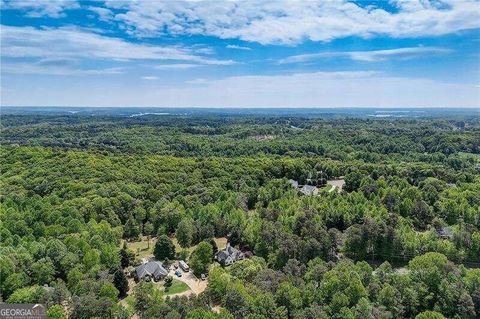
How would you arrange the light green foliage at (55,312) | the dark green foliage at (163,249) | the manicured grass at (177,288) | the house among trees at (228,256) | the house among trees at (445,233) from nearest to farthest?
the light green foliage at (55,312) → the manicured grass at (177,288) → the house among trees at (228,256) → the dark green foliage at (163,249) → the house among trees at (445,233)

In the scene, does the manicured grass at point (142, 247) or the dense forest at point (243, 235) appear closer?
the dense forest at point (243, 235)

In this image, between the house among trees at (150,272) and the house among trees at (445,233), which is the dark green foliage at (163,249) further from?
the house among trees at (445,233)

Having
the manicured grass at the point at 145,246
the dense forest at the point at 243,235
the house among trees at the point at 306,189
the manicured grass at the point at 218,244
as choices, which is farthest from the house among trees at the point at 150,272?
the house among trees at the point at 306,189

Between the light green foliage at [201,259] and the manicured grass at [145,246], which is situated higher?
the light green foliage at [201,259]

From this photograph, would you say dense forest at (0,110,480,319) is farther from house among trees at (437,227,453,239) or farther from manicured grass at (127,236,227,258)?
manicured grass at (127,236,227,258)

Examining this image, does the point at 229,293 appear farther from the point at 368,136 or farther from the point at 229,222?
the point at 368,136

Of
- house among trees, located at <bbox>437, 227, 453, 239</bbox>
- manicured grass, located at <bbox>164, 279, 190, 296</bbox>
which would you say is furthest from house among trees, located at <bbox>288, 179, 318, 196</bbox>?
manicured grass, located at <bbox>164, 279, 190, 296</bbox>
